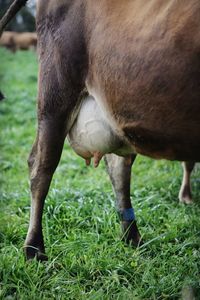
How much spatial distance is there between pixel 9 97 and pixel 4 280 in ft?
27.0

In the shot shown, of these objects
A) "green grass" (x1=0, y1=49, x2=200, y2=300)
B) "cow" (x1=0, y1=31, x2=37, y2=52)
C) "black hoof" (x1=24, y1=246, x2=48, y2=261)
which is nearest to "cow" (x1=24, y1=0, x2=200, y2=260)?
"black hoof" (x1=24, y1=246, x2=48, y2=261)

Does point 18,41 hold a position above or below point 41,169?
below

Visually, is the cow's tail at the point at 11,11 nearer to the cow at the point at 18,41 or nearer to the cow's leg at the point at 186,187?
the cow's leg at the point at 186,187

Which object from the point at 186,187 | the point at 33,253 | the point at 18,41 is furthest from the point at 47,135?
Result: the point at 18,41

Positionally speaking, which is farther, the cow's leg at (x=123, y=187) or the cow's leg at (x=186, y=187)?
the cow's leg at (x=186, y=187)

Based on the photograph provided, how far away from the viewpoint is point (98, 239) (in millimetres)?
4152

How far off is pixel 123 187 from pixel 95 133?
784mm

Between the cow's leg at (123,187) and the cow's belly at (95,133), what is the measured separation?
1.56ft

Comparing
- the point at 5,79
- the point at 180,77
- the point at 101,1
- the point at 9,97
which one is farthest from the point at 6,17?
the point at 5,79

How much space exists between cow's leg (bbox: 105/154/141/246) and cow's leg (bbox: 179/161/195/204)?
1032 mm

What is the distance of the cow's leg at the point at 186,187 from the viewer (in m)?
5.26

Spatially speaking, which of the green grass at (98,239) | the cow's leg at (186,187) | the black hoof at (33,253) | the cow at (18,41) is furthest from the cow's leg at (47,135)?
the cow at (18,41)

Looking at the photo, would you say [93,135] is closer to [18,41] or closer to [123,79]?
[123,79]

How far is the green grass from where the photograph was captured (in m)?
3.43
